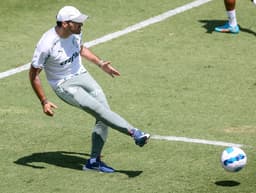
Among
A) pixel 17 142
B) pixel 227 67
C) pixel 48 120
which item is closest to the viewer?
pixel 17 142

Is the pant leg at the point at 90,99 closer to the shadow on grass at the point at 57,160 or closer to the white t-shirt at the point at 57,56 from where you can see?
the white t-shirt at the point at 57,56

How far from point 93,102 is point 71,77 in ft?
1.65

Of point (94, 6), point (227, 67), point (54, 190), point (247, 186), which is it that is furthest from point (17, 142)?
point (94, 6)

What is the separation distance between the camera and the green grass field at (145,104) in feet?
36.2

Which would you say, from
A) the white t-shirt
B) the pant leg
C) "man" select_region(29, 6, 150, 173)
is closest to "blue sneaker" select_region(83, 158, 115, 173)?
"man" select_region(29, 6, 150, 173)

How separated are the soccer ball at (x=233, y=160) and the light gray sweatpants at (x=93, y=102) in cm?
124

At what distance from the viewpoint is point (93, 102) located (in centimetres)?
1111

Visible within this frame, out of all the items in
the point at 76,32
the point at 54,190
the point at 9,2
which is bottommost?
the point at 54,190

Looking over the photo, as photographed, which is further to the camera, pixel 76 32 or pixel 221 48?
→ pixel 221 48

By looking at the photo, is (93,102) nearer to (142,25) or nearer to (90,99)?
(90,99)

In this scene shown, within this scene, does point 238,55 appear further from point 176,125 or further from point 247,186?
point 247,186

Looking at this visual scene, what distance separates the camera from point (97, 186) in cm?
1074

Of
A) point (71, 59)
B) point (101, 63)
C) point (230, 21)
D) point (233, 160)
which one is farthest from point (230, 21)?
point (233, 160)

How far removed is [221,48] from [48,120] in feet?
16.3
